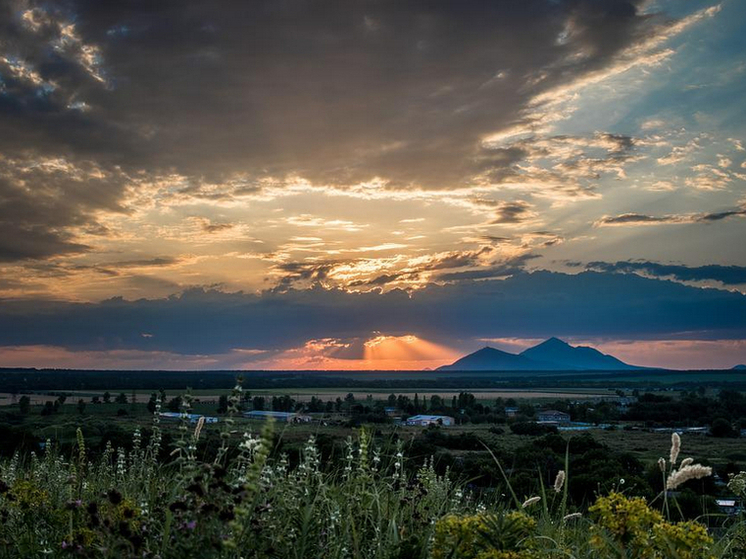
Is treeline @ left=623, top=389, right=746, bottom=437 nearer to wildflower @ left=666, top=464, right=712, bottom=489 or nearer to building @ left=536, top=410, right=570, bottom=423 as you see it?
building @ left=536, top=410, right=570, bottom=423

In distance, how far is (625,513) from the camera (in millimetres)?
4859

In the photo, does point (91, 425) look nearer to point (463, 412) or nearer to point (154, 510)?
point (154, 510)

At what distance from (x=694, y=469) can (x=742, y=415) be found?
625 feet

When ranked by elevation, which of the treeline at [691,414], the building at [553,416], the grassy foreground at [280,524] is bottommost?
the building at [553,416]

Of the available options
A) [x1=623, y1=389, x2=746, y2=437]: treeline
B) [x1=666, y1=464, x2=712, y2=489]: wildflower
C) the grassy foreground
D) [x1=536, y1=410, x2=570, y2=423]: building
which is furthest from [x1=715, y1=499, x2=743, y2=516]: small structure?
[x1=536, y1=410, x2=570, y2=423]: building

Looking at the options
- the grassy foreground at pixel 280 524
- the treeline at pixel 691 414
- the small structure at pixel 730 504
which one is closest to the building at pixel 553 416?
the treeline at pixel 691 414

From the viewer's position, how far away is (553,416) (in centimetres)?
17362

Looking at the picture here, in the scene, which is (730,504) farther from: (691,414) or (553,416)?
(553,416)

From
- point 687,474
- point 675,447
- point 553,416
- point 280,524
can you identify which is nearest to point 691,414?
point 553,416

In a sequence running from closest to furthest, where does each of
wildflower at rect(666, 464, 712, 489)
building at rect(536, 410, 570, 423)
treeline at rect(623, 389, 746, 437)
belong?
wildflower at rect(666, 464, 712, 489) < treeline at rect(623, 389, 746, 437) < building at rect(536, 410, 570, 423)

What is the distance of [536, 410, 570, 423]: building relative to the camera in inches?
6516

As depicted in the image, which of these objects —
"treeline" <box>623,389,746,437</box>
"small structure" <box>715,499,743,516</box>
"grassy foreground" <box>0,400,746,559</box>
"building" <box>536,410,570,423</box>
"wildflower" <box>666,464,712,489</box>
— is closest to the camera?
"grassy foreground" <box>0,400,746,559</box>

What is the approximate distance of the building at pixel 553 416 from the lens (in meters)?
166

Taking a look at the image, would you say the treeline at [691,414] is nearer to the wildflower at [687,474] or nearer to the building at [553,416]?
the building at [553,416]
